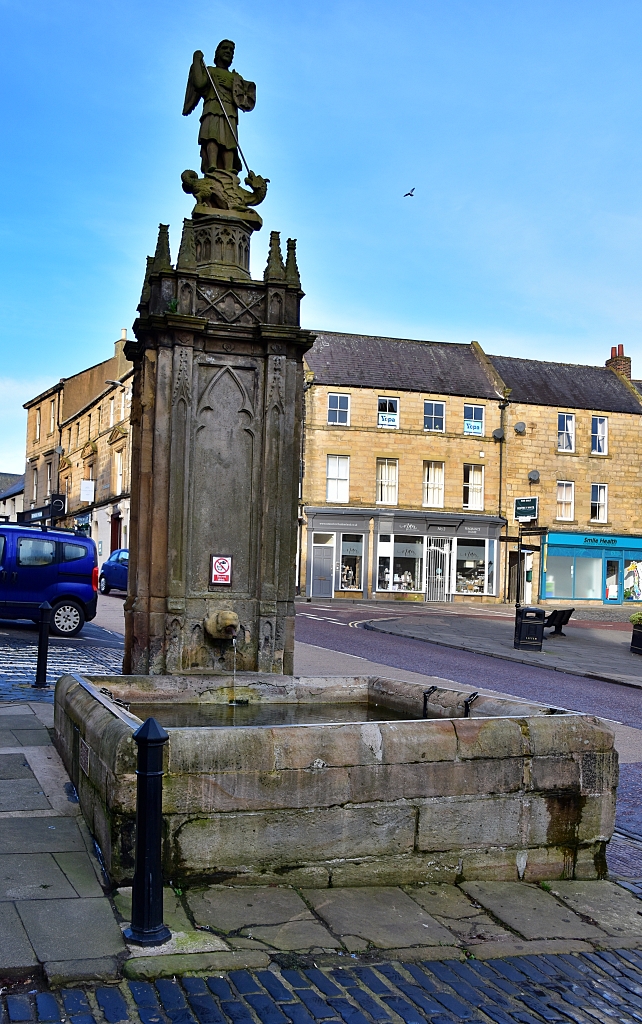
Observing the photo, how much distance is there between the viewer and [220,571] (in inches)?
381

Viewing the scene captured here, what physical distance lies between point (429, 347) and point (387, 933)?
41.8 meters

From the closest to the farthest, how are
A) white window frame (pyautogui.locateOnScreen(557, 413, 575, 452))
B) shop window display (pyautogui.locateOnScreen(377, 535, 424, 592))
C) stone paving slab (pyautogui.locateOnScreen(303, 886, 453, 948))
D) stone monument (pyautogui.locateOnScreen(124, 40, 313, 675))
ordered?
stone paving slab (pyautogui.locateOnScreen(303, 886, 453, 948)), stone monument (pyautogui.locateOnScreen(124, 40, 313, 675)), shop window display (pyautogui.locateOnScreen(377, 535, 424, 592)), white window frame (pyautogui.locateOnScreen(557, 413, 575, 452))

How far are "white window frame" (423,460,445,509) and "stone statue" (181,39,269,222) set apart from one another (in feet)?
105

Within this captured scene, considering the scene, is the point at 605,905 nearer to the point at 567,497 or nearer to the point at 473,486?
the point at 473,486

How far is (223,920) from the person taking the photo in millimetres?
4496

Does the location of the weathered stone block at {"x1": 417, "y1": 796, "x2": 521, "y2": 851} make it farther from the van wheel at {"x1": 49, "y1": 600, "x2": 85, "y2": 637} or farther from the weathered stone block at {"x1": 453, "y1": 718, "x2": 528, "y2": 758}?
the van wheel at {"x1": 49, "y1": 600, "x2": 85, "y2": 637}

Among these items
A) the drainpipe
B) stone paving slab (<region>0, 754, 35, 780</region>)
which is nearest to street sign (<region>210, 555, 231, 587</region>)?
stone paving slab (<region>0, 754, 35, 780</region>)

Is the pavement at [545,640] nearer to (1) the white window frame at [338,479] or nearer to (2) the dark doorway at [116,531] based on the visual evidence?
(1) the white window frame at [338,479]

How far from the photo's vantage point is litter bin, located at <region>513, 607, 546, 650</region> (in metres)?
21.6

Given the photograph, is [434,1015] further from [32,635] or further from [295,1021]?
[32,635]

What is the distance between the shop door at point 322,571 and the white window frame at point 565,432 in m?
12.2

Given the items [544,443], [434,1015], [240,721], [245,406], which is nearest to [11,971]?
[434,1015]

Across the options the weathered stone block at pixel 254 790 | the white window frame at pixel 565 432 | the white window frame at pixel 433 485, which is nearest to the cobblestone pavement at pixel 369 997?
the weathered stone block at pixel 254 790

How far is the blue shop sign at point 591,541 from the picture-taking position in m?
43.2
